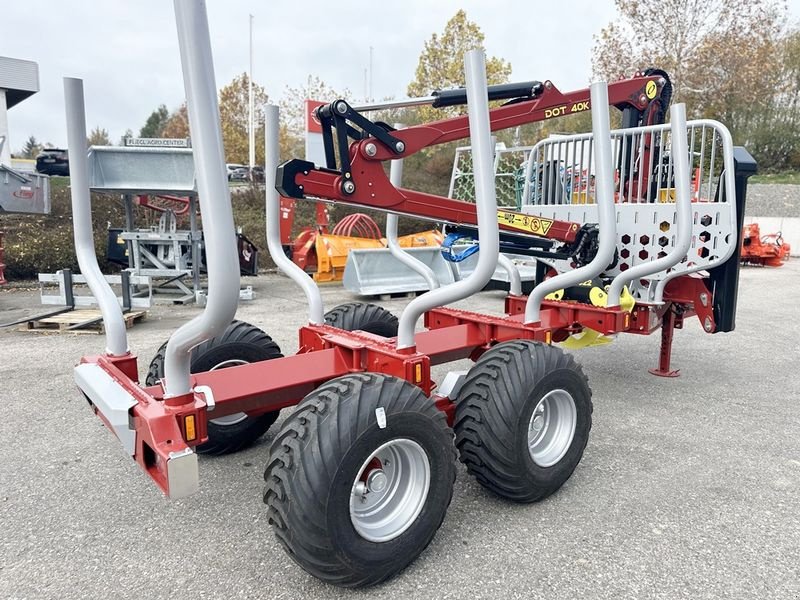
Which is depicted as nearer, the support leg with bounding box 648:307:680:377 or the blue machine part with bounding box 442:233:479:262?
the blue machine part with bounding box 442:233:479:262

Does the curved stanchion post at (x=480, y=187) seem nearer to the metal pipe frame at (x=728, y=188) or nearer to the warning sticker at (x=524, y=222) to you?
the warning sticker at (x=524, y=222)

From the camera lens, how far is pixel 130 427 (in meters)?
2.23

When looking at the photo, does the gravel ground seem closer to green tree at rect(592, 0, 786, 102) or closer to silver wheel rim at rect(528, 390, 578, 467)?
green tree at rect(592, 0, 786, 102)

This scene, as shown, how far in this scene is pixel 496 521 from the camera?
2.78 metres

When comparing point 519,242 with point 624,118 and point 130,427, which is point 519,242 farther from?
point 130,427

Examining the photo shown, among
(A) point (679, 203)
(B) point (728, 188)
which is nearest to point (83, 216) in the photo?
(A) point (679, 203)

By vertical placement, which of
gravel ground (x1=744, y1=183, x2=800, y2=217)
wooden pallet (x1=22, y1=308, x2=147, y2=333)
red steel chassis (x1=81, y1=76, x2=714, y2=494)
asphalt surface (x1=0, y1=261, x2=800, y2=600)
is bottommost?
asphalt surface (x1=0, y1=261, x2=800, y2=600)

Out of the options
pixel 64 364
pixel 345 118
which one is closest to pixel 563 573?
pixel 345 118

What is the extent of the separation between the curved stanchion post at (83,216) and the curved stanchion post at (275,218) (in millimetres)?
954

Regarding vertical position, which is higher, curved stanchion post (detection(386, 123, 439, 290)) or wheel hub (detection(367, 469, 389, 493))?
curved stanchion post (detection(386, 123, 439, 290))

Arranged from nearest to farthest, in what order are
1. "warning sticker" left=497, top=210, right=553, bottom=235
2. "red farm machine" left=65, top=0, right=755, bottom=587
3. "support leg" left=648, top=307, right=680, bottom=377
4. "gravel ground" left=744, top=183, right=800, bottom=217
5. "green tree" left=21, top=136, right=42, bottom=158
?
"red farm machine" left=65, top=0, right=755, bottom=587 < "warning sticker" left=497, top=210, right=553, bottom=235 < "support leg" left=648, top=307, right=680, bottom=377 < "gravel ground" left=744, top=183, right=800, bottom=217 < "green tree" left=21, top=136, right=42, bottom=158

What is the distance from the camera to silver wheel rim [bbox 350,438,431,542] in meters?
2.36

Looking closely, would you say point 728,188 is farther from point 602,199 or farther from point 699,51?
point 699,51

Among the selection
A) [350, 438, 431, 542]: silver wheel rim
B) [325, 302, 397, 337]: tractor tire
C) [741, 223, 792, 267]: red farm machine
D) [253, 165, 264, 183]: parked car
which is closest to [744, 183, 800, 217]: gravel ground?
[741, 223, 792, 267]: red farm machine
